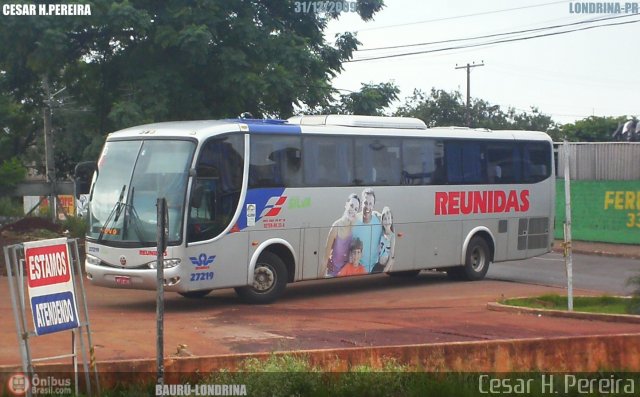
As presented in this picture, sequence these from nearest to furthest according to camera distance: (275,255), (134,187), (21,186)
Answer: (134,187)
(275,255)
(21,186)

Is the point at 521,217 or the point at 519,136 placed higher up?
the point at 519,136

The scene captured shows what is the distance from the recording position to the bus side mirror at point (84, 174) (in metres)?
17.0

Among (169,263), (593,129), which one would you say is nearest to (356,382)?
(169,263)

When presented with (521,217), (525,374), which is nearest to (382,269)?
(521,217)

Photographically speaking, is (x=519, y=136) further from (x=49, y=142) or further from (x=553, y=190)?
(x=49, y=142)

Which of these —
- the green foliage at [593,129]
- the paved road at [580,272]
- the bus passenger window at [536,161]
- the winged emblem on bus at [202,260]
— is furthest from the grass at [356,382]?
the green foliage at [593,129]

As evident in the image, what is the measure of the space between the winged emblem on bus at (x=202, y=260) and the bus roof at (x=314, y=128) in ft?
6.30

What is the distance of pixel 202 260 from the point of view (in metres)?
15.2

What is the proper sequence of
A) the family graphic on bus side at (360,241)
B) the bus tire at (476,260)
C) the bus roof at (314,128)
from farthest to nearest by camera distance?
the bus tire at (476,260)
the family graphic on bus side at (360,241)
the bus roof at (314,128)

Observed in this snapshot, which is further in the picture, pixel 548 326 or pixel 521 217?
pixel 521 217

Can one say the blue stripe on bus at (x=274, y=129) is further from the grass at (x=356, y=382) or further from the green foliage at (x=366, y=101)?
the green foliage at (x=366, y=101)

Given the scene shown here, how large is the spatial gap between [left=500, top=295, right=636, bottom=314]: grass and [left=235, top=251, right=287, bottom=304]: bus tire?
397 centimetres

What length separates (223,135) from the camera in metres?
15.6

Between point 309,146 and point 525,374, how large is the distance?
24.5 feet
